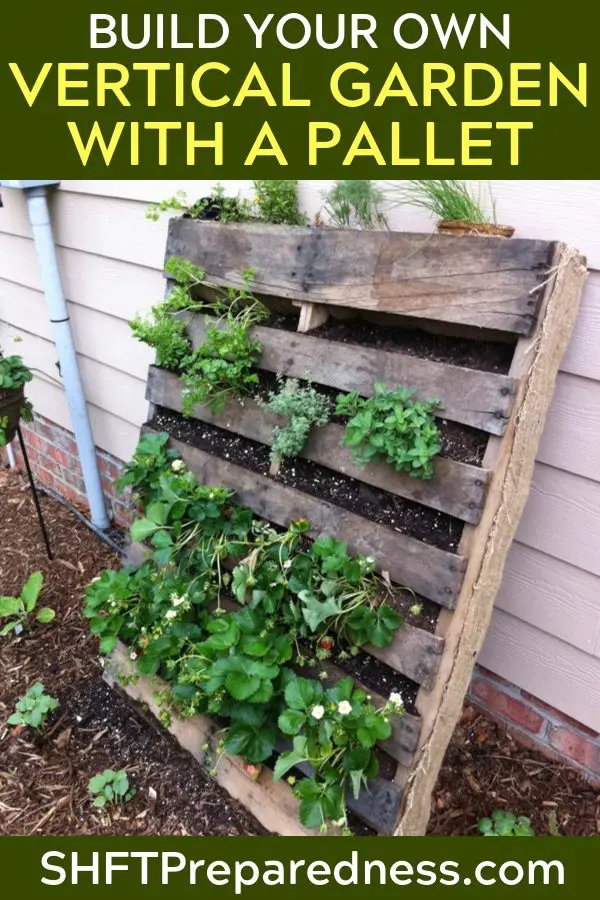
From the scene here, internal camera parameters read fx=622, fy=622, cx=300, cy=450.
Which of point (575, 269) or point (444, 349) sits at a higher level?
point (575, 269)

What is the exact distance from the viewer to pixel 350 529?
5.49 feet

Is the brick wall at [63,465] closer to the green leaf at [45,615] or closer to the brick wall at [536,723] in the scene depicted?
the green leaf at [45,615]

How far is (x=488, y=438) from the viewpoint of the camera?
1.48m

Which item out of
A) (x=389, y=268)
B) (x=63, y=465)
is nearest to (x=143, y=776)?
(x=389, y=268)

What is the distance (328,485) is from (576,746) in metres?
1.23

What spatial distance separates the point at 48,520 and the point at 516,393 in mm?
2918

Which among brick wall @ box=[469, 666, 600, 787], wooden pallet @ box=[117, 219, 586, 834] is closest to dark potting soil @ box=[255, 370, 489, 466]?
wooden pallet @ box=[117, 219, 586, 834]

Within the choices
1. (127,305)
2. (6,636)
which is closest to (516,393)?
(127,305)

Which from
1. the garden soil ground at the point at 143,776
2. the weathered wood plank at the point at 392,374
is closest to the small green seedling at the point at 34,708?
the garden soil ground at the point at 143,776

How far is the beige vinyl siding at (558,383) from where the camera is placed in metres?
1.61

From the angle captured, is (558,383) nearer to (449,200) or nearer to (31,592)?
(449,200)

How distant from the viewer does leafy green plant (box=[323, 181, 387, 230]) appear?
1742 millimetres

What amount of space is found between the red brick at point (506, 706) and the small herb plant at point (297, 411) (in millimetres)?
1175

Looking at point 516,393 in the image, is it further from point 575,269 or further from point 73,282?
point 73,282
